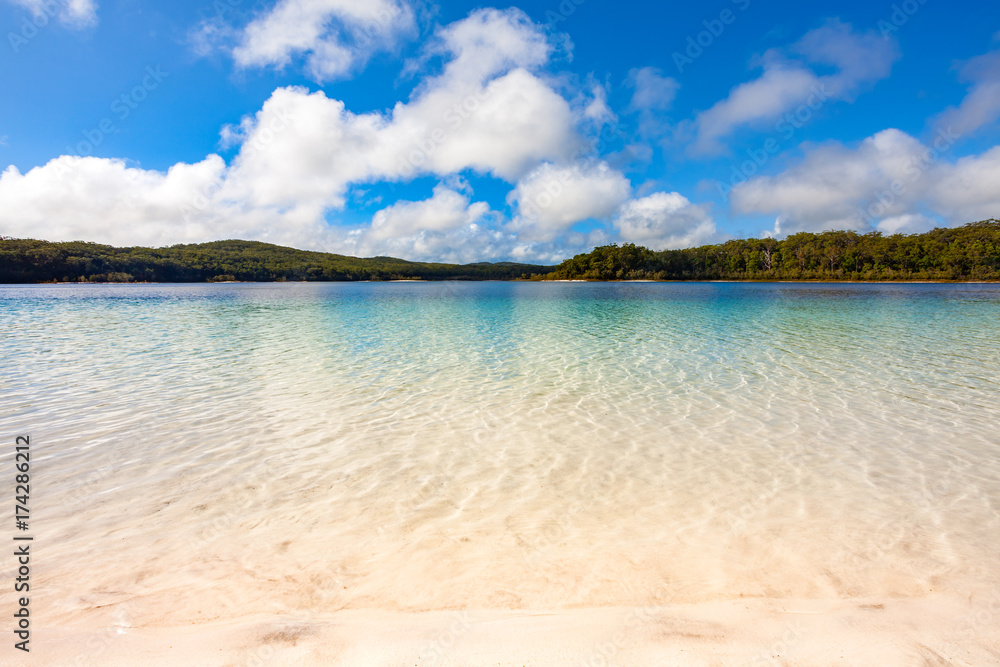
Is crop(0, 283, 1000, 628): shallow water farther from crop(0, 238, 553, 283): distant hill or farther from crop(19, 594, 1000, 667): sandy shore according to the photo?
crop(0, 238, 553, 283): distant hill

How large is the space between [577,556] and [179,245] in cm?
22911

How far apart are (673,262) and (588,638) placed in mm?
166895

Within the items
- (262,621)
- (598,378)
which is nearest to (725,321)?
(598,378)

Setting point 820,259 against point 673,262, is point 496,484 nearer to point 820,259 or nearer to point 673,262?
point 820,259

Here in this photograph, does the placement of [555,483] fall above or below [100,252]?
below

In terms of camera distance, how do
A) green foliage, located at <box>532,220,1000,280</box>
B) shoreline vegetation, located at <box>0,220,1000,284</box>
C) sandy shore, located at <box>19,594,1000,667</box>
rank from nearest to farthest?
1. sandy shore, located at <box>19,594,1000,667</box>
2. green foliage, located at <box>532,220,1000,280</box>
3. shoreline vegetation, located at <box>0,220,1000,284</box>

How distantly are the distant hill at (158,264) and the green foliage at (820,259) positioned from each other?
109294 millimetres

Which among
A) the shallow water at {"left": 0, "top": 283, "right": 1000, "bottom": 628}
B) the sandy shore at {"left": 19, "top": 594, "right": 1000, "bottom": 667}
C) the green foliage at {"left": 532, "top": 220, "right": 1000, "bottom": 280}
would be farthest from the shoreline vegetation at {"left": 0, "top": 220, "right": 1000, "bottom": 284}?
the sandy shore at {"left": 19, "top": 594, "right": 1000, "bottom": 667}

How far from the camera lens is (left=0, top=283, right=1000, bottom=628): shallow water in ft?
11.2

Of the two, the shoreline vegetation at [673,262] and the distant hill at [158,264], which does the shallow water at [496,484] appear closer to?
the shoreline vegetation at [673,262]

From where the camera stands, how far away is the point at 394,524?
4309mm

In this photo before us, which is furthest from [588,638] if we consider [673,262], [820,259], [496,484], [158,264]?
[158,264]

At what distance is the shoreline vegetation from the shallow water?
5303 inches

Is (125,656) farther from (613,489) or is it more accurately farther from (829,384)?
(829,384)
